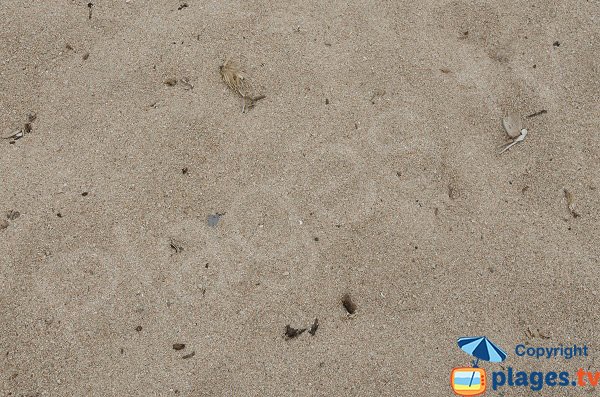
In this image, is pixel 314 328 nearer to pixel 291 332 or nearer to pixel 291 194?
pixel 291 332

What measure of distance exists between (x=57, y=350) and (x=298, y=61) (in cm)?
156

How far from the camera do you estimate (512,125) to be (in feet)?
7.68

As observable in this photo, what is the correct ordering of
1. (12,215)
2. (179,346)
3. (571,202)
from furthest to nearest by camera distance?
(571,202), (12,215), (179,346)

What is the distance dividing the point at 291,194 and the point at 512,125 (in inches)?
40.9

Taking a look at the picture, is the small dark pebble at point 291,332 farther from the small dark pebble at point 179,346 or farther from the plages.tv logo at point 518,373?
the plages.tv logo at point 518,373

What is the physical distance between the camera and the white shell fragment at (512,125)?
233cm

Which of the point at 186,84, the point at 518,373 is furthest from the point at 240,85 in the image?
the point at 518,373

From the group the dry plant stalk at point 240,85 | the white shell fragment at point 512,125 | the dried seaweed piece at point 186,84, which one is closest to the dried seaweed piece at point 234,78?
the dry plant stalk at point 240,85

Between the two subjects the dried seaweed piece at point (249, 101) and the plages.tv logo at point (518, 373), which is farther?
the dried seaweed piece at point (249, 101)

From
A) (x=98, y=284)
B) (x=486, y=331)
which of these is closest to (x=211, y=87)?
(x=98, y=284)

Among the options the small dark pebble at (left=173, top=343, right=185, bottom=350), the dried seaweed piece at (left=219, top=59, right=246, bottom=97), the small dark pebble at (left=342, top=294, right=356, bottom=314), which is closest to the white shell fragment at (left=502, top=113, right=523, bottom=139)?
the small dark pebble at (left=342, top=294, right=356, bottom=314)

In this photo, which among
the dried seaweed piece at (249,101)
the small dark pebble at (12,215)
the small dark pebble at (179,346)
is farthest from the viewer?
the dried seaweed piece at (249,101)

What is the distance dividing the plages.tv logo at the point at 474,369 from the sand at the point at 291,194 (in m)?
0.03

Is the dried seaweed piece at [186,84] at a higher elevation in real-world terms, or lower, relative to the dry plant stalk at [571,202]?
higher
